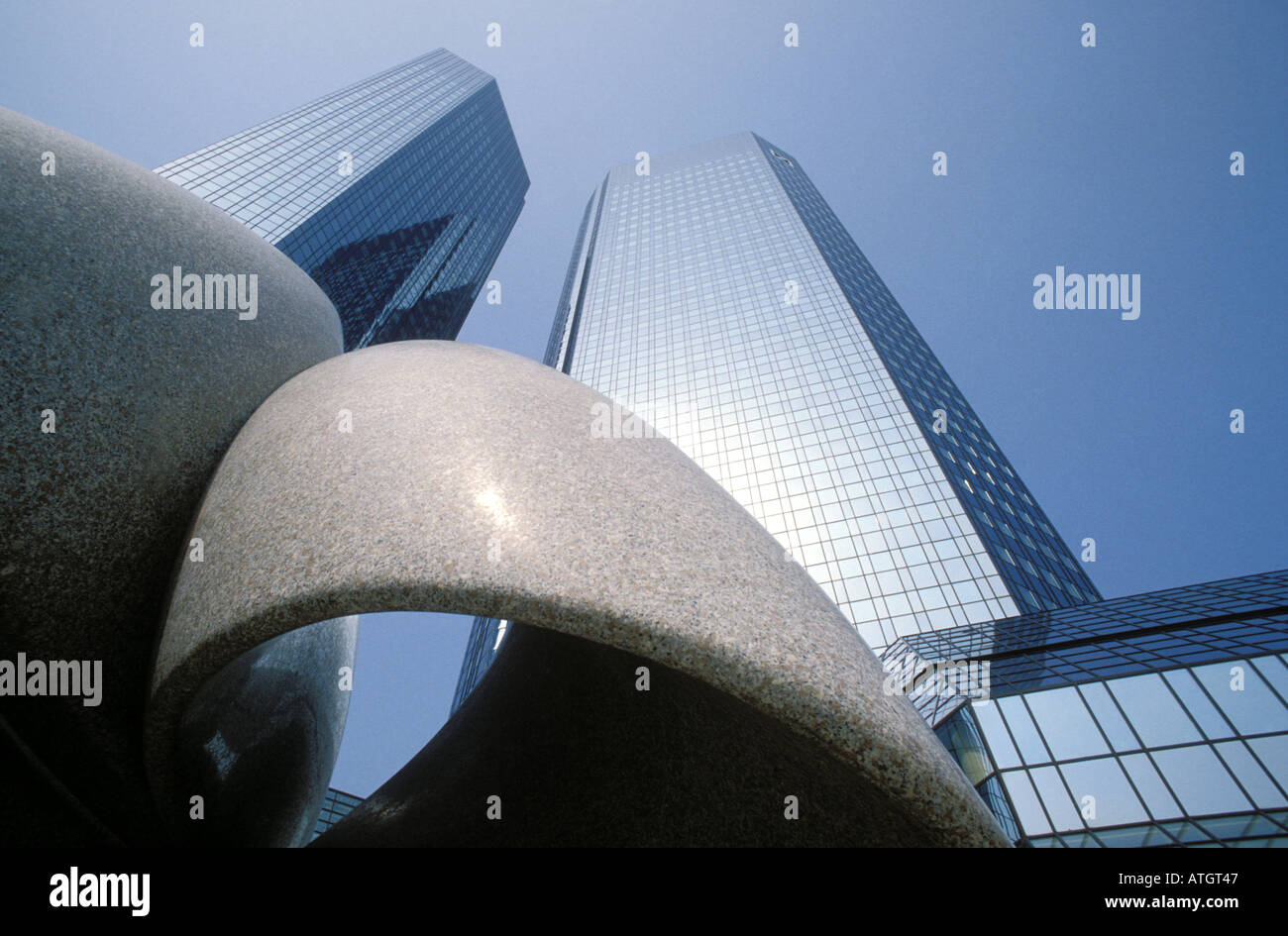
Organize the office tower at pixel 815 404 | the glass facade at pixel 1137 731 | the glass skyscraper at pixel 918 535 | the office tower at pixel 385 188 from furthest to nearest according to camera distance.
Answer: the office tower at pixel 385 188, the office tower at pixel 815 404, the glass skyscraper at pixel 918 535, the glass facade at pixel 1137 731

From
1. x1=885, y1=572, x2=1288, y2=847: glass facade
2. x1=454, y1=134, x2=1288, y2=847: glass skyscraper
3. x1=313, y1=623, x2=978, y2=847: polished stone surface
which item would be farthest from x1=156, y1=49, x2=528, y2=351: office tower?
x1=885, y1=572, x2=1288, y2=847: glass facade

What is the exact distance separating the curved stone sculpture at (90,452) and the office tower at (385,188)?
46.1m

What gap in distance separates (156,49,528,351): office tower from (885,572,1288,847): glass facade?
5043 cm

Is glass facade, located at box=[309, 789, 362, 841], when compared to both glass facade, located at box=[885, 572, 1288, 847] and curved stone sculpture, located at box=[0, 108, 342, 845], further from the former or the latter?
curved stone sculpture, located at box=[0, 108, 342, 845]

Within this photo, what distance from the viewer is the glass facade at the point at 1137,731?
1588cm

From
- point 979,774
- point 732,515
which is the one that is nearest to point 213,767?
point 732,515

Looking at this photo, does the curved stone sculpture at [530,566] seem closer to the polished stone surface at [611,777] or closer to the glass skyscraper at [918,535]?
the polished stone surface at [611,777]

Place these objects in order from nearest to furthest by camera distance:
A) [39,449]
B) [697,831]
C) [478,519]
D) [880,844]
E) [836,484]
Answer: [478,519] < [39,449] < [880,844] < [697,831] < [836,484]

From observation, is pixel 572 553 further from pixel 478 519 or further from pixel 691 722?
pixel 691 722

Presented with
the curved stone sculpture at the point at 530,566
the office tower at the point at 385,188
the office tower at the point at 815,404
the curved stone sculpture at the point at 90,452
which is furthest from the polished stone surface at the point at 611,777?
the office tower at the point at 385,188

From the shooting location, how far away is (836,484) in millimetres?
41312

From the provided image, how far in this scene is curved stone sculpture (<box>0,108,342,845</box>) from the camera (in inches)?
165

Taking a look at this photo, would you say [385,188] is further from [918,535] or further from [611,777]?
[611,777]
